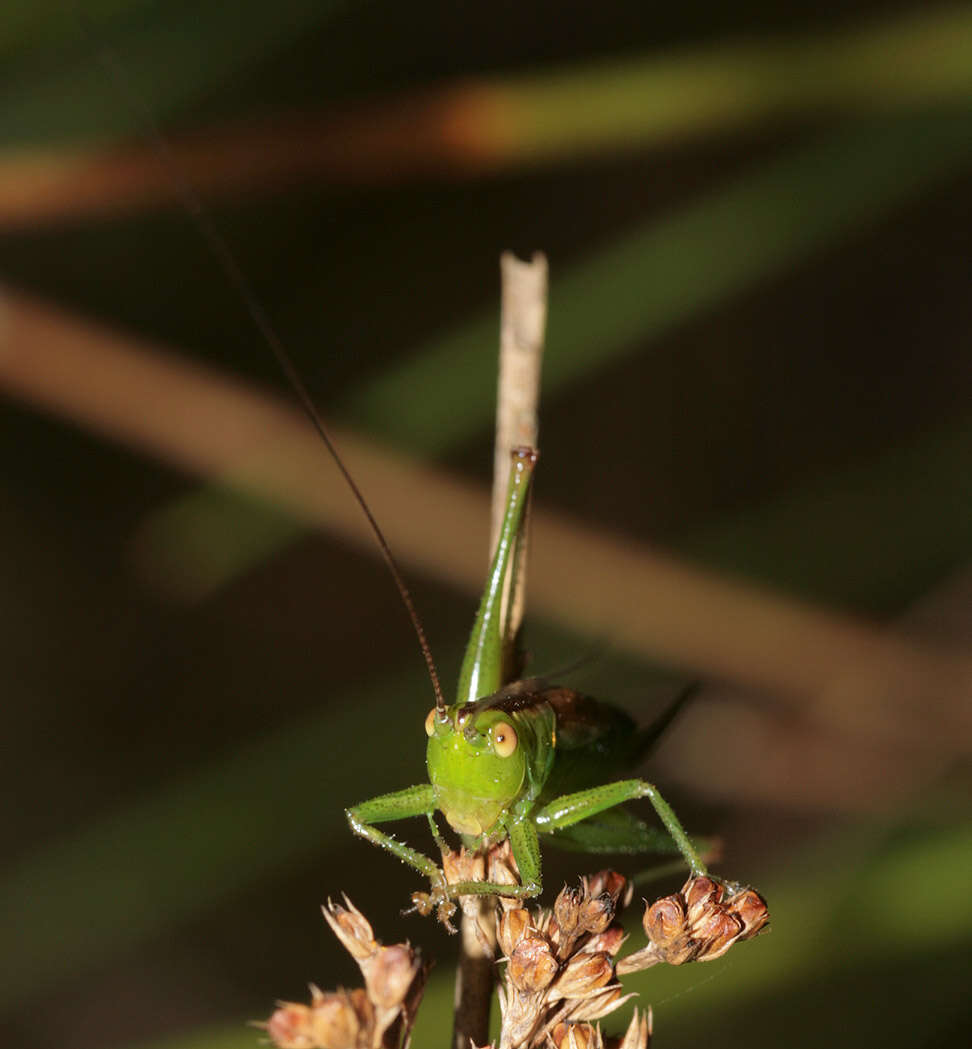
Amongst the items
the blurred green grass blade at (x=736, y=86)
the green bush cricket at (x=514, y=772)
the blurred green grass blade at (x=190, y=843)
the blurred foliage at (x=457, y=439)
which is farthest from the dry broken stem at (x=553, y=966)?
the blurred green grass blade at (x=736, y=86)

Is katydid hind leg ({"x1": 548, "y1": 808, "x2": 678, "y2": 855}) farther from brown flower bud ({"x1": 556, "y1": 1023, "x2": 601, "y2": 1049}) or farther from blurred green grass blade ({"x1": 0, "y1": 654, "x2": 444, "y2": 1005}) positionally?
blurred green grass blade ({"x1": 0, "y1": 654, "x2": 444, "y2": 1005})

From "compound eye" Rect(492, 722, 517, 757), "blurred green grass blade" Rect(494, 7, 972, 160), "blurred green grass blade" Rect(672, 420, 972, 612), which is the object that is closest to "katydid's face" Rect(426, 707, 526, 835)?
"compound eye" Rect(492, 722, 517, 757)

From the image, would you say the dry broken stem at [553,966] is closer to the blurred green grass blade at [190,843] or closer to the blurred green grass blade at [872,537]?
the blurred green grass blade at [190,843]

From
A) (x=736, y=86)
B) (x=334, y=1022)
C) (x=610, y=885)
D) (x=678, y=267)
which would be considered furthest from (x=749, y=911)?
(x=736, y=86)

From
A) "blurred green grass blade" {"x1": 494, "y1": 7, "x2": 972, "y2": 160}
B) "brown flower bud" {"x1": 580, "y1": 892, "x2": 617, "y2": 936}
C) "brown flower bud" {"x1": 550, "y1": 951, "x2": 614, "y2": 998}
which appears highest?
"blurred green grass blade" {"x1": 494, "y1": 7, "x2": 972, "y2": 160}

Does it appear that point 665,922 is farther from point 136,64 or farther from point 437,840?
point 136,64

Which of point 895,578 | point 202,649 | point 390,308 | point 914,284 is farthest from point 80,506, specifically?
point 914,284
